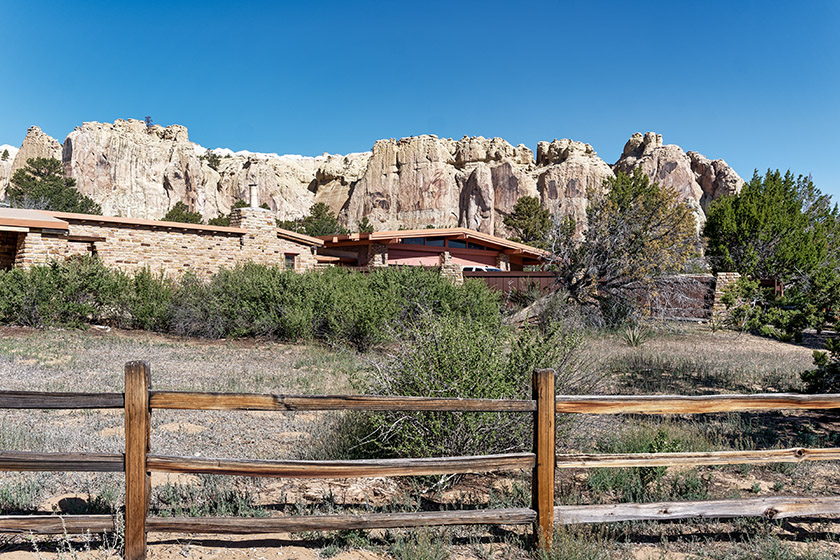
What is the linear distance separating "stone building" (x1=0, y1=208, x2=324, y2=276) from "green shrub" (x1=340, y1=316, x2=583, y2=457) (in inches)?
580

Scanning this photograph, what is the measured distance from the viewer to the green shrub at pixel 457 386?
4805 mm

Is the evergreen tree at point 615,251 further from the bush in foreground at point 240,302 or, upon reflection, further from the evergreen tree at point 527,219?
the evergreen tree at point 527,219

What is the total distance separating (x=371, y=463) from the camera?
3.50 metres

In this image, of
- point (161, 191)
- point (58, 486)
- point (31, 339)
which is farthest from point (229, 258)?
point (161, 191)

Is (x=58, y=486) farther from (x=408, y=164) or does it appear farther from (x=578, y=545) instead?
(x=408, y=164)

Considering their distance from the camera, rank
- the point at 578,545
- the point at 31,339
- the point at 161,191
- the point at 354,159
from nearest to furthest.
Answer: the point at 578,545 < the point at 31,339 < the point at 161,191 < the point at 354,159

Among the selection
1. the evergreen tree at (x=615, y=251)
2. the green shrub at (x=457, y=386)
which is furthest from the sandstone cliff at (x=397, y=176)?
the green shrub at (x=457, y=386)

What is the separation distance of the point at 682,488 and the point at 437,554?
2526 mm

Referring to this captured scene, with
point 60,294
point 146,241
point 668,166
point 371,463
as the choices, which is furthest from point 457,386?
point 668,166

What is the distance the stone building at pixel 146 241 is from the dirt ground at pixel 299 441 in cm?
413

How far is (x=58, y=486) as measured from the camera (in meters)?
4.61

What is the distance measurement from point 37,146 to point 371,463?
86644 millimetres

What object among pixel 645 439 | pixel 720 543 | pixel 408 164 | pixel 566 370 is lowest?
pixel 720 543

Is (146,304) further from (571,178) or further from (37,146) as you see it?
(37,146)
